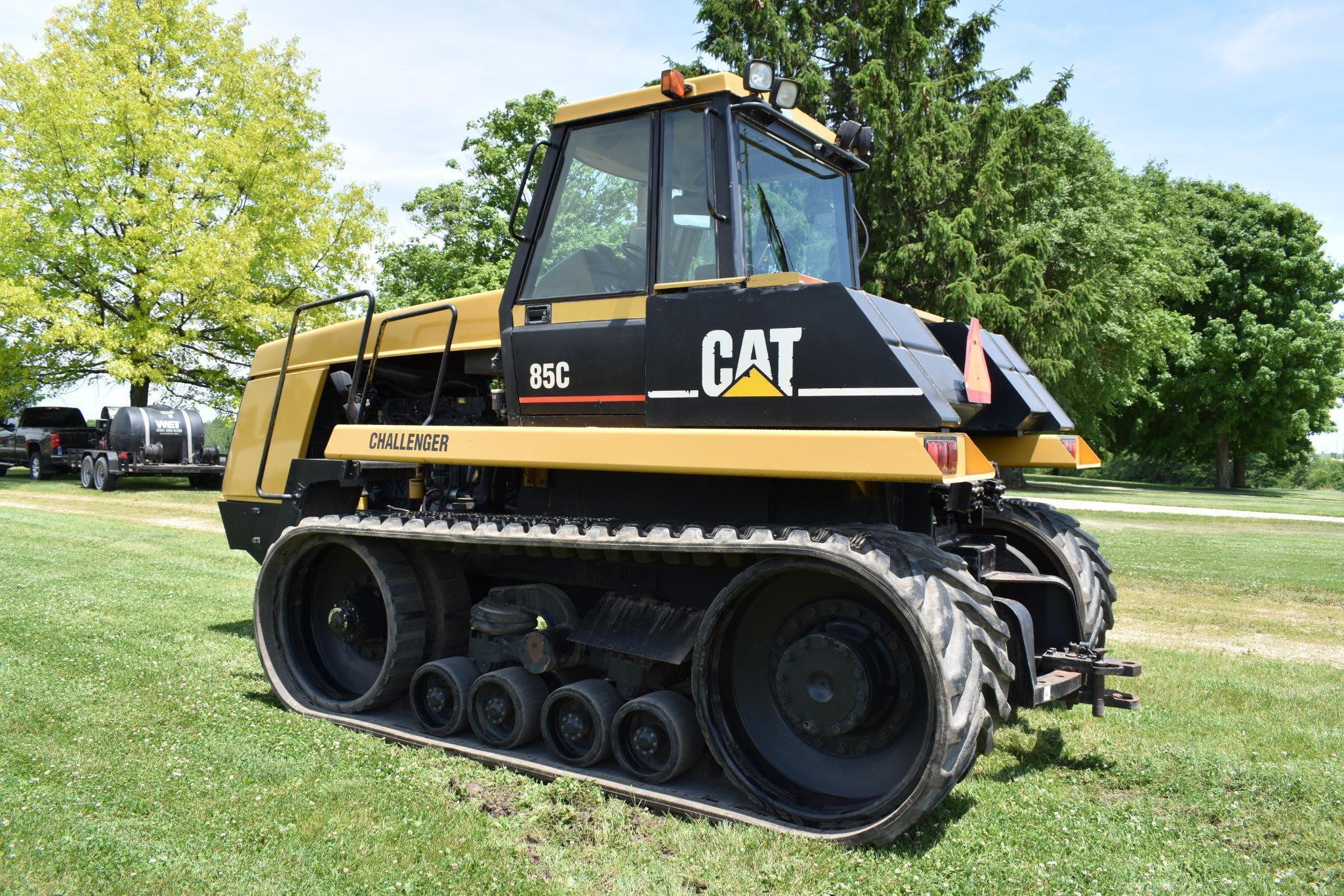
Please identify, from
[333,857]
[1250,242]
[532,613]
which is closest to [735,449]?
[532,613]

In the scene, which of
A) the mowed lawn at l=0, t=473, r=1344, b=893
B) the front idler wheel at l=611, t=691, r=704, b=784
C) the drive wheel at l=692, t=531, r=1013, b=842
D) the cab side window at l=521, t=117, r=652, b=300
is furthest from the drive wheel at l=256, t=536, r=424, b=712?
the drive wheel at l=692, t=531, r=1013, b=842

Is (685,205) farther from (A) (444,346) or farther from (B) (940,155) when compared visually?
(B) (940,155)

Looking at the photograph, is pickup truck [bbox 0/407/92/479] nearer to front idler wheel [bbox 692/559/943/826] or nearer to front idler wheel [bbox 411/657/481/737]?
front idler wheel [bbox 411/657/481/737]

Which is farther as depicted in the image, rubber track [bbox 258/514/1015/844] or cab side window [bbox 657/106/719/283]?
cab side window [bbox 657/106/719/283]

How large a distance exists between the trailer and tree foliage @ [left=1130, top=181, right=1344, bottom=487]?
3532 centimetres

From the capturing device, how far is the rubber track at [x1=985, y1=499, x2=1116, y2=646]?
587 cm

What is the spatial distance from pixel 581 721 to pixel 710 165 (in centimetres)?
272

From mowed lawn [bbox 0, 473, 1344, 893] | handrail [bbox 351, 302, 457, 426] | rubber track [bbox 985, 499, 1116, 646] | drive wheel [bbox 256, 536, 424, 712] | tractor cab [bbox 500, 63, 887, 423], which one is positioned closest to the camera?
mowed lawn [bbox 0, 473, 1344, 893]

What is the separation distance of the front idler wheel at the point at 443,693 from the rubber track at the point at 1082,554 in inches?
131

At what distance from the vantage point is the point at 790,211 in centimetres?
543

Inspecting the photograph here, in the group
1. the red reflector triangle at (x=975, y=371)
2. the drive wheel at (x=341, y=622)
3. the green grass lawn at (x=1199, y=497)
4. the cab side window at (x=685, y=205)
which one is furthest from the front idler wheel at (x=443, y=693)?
the green grass lawn at (x=1199, y=497)

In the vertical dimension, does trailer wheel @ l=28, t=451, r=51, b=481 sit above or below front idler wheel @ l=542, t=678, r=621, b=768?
above

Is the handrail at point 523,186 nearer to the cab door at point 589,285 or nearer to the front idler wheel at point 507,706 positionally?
the cab door at point 589,285

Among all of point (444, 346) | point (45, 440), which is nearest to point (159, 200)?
point (45, 440)
